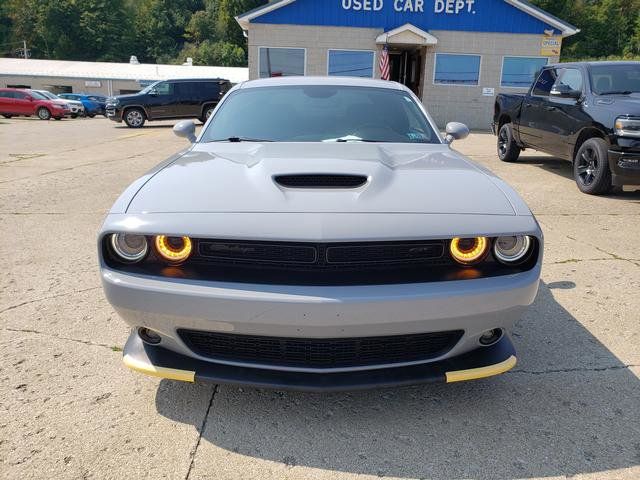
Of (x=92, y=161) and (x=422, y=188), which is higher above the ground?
(x=422, y=188)

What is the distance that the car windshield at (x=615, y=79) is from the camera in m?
6.84

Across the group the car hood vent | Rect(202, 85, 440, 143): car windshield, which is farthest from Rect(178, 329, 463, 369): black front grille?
Rect(202, 85, 440, 143): car windshield

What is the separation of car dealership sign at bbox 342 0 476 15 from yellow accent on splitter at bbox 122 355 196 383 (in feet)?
61.8

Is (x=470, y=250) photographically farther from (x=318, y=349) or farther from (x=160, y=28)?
(x=160, y=28)

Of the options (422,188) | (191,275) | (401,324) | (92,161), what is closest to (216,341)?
(191,275)

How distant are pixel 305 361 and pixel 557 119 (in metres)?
6.93

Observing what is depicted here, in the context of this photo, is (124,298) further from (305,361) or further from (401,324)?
(401,324)

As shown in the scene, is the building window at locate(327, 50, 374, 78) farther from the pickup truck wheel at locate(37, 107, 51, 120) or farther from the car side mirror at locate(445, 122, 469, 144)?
the car side mirror at locate(445, 122, 469, 144)

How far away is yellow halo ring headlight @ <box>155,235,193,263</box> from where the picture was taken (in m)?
2.09

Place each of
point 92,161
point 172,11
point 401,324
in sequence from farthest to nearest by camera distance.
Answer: point 172,11 < point 92,161 < point 401,324

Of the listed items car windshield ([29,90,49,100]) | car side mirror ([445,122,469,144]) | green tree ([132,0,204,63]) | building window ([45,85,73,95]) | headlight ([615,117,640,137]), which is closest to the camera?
car side mirror ([445,122,469,144])

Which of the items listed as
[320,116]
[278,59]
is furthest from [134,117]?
[320,116]

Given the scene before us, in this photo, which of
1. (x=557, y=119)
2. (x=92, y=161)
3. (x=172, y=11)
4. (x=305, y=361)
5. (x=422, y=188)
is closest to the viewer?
(x=305, y=361)

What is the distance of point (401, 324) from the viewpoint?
1.96m
